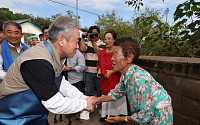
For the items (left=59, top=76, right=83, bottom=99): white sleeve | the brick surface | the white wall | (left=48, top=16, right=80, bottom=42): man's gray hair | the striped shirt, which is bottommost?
the brick surface

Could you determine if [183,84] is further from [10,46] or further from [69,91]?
[10,46]

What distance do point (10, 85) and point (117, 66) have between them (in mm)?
1228

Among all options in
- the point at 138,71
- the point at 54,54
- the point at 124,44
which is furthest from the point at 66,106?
the point at 124,44

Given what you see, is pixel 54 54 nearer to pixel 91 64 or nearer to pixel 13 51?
pixel 13 51

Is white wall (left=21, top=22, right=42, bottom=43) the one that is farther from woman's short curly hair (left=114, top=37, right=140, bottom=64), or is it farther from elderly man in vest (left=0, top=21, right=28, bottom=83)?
woman's short curly hair (left=114, top=37, right=140, bottom=64)

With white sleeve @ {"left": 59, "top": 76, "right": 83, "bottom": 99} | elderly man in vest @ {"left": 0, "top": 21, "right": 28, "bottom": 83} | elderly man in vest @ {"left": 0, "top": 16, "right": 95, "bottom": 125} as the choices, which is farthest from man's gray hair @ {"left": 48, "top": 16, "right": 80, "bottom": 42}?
elderly man in vest @ {"left": 0, "top": 21, "right": 28, "bottom": 83}

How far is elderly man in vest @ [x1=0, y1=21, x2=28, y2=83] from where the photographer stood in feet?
8.09

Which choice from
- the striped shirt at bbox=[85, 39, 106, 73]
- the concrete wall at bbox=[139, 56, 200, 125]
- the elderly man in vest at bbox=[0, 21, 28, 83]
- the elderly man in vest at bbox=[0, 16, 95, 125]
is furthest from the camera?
the striped shirt at bbox=[85, 39, 106, 73]

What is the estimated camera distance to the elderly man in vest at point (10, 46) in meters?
2.46

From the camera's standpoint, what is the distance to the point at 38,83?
3.79 feet

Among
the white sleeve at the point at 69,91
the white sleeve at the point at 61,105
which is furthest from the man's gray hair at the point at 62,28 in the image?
the white sleeve at the point at 69,91

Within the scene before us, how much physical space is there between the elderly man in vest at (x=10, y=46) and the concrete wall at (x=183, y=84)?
2.87 meters

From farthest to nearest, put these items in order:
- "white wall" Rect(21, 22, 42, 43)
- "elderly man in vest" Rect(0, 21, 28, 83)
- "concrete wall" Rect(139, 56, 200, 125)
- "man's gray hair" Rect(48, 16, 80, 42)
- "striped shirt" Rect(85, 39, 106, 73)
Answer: "white wall" Rect(21, 22, 42, 43)
"striped shirt" Rect(85, 39, 106, 73)
"elderly man in vest" Rect(0, 21, 28, 83)
"concrete wall" Rect(139, 56, 200, 125)
"man's gray hair" Rect(48, 16, 80, 42)

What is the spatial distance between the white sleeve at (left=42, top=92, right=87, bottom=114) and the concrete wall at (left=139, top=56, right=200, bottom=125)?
179 centimetres
